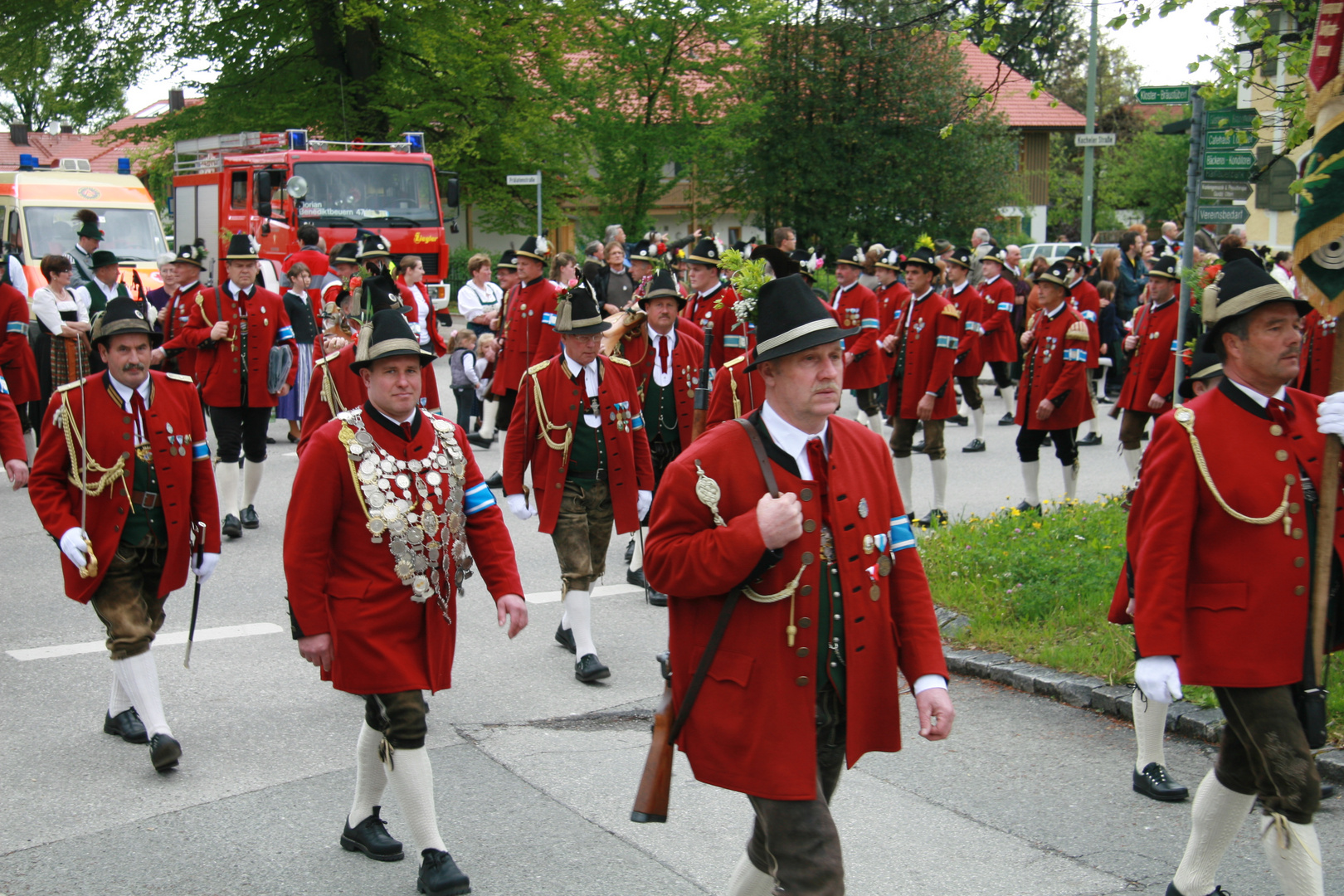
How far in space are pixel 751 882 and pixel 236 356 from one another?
7776mm

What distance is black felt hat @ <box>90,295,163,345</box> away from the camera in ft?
18.8

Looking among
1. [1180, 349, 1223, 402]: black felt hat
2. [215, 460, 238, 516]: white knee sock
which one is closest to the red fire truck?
[215, 460, 238, 516]: white knee sock

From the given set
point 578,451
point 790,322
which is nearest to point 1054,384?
point 578,451

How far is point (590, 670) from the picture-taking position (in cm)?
679

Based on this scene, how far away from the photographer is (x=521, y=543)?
405 inches

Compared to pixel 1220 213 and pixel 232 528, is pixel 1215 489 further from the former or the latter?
pixel 232 528

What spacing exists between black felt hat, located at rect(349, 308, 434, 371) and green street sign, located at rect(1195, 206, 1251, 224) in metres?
6.68

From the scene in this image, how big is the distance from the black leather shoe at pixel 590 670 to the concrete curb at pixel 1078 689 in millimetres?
1803

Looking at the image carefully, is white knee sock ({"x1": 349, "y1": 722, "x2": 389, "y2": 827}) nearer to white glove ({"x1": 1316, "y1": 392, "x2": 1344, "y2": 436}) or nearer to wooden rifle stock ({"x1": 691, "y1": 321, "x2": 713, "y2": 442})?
white glove ({"x1": 1316, "y1": 392, "x2": 1344, "y2": 436})

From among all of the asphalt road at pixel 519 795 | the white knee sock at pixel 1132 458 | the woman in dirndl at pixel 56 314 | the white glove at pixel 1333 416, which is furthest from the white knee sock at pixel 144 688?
the white knee sock at pixel 1132 458

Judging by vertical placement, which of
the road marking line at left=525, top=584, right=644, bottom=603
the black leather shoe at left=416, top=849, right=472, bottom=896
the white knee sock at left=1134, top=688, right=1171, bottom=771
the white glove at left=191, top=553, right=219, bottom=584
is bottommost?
the road marking line at left=525, top=584, right=644, bottom=603

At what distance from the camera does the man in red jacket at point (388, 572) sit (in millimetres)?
4375

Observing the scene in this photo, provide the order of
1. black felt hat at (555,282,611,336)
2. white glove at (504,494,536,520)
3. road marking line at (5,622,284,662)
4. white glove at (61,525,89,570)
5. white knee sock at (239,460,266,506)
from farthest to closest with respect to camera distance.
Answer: white knee sock at (239,460,266,506) → road marking line at (5,622,284,662) → white glove at (504,494,536,520) → black felt hat at (555,282,611,336) → white glove at (61,525,89,570)

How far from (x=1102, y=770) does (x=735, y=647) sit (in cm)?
300
